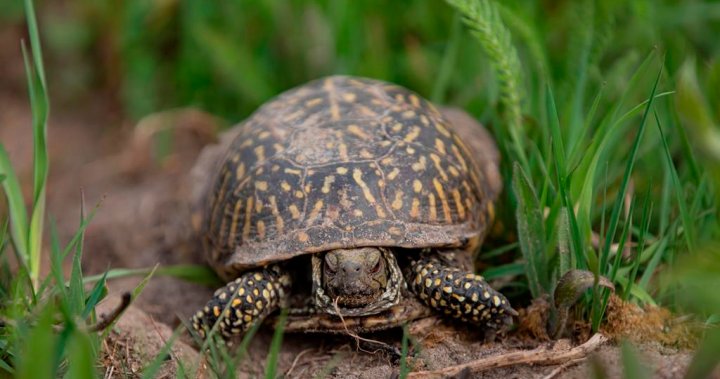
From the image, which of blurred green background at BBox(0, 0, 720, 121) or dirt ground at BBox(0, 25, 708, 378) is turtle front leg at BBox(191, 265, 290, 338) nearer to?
dirt ground at BBox(0, 25, 708, 378)

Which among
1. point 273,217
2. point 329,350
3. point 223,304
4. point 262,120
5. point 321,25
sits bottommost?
point 329,350

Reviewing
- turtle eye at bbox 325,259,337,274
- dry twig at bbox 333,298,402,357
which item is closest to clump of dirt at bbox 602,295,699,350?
dry twig at bbox 333,298,402,357

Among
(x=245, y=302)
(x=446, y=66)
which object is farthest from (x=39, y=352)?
(x=446, y=66)

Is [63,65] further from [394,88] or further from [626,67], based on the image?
[626,67]

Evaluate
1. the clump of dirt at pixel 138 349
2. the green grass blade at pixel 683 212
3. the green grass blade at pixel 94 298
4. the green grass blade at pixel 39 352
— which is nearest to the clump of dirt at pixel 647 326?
the green grass blade at pixel 683 212

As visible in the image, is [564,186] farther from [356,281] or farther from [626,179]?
[356,281]

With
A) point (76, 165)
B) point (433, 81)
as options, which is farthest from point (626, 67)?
point (76, 165)

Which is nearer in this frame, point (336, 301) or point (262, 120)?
point (336, 301)
